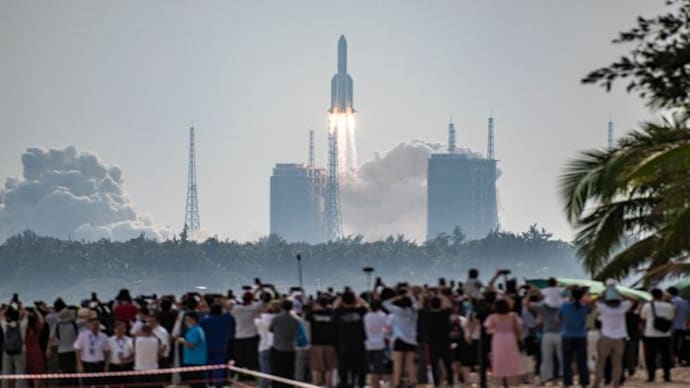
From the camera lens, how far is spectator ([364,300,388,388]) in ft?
109

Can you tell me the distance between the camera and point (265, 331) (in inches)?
1350

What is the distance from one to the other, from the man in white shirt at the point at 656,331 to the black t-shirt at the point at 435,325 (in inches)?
190

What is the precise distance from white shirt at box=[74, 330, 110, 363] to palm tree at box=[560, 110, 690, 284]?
31.6 feet

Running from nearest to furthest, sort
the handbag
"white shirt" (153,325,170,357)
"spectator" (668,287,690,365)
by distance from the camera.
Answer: "white shirt" (153,325,170,357) < the handbag < "spectator" (668,287,690,365)

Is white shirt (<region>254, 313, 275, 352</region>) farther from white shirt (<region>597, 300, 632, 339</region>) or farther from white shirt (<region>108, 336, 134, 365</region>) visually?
white shirt (<region>597, 300, 632, 339</region>)

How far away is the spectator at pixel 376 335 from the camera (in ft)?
109

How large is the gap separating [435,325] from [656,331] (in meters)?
5.20

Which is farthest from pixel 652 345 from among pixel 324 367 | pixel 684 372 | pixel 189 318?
pixel 189 318

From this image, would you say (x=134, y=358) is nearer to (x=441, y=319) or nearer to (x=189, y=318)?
(x=189, y=318)

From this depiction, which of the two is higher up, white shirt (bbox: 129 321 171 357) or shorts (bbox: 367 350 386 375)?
white shirt (bbox: 129 321 171 357)

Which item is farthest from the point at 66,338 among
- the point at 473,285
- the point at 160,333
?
the point at 473,285

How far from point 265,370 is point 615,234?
44.4 ft

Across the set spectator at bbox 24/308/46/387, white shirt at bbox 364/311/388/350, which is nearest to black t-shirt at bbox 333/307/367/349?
Result: white shirt at bbox 364/311/388/350

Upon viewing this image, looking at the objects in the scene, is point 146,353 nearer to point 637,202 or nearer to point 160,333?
point 160,333
